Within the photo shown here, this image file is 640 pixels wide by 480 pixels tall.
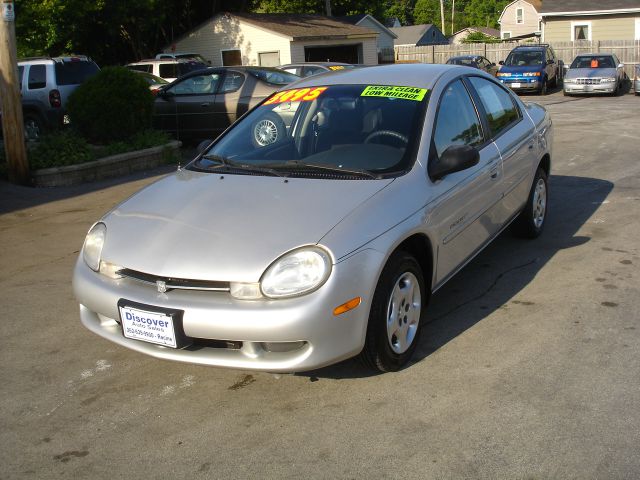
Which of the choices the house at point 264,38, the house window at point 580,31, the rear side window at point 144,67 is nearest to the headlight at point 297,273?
the rear side window at point 144,67

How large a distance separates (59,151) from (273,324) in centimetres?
840

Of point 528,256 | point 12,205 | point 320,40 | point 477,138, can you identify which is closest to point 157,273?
point 477,138

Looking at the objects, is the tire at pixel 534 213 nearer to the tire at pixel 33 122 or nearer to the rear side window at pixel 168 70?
the tire at pixel 33 122

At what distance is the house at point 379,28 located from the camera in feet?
138

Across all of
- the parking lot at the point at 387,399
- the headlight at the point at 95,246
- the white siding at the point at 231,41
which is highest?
the white siding at the point at 231,41

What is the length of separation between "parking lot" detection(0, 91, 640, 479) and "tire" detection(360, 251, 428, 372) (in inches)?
5.1

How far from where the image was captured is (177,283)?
3846mm

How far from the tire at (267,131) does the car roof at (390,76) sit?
0.41 metres

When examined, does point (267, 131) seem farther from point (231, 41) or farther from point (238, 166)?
point (231, 41)

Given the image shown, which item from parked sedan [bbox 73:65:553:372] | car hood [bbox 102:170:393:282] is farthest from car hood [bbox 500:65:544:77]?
car hood [bbox 102:170:393:282]

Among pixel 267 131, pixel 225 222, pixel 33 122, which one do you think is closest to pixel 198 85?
pixel 33 122

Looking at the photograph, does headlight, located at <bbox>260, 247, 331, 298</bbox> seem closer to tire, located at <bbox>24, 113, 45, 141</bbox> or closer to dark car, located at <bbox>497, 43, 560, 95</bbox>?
tire, located at <bbox>24, 113, 45, 141</bbox>

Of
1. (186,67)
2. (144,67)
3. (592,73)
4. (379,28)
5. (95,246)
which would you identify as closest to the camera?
(95,246)

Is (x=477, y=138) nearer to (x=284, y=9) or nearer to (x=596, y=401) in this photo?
(x=596, y=401)
